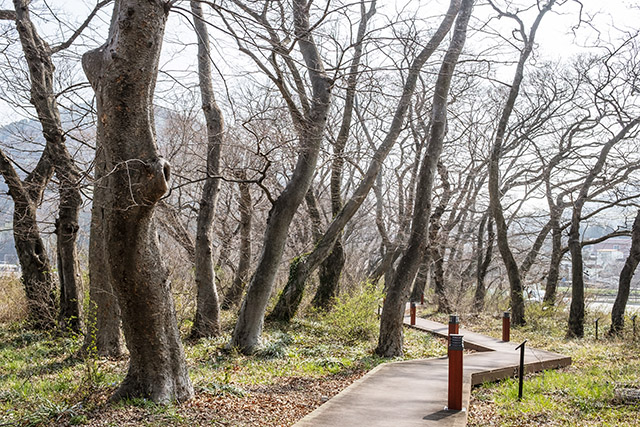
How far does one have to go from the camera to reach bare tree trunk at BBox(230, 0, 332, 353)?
37.4ft

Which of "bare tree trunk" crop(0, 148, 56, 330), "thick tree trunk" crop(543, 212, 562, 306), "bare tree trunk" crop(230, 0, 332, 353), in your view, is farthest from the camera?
"thick tree trunk" crop(543, 212, 562, 306)

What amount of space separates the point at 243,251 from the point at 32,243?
6.17 meters

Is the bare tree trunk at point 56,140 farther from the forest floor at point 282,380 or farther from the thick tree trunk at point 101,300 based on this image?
the thick tree trunk at point 101,300

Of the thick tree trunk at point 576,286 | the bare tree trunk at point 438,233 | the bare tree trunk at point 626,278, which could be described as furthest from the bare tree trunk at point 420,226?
the bare tree trunk at point 438,233

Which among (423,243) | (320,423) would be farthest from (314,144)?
(320,423)

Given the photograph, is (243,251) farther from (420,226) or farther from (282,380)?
(282,380)

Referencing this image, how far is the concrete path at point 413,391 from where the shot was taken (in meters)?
5.96

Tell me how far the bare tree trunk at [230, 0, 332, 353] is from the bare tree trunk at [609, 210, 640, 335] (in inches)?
387

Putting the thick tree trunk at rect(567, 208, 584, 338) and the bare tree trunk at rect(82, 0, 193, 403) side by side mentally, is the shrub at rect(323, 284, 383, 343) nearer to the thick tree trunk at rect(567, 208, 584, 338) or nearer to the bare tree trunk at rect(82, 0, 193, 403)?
the thick tree trunk at rect(567, 208, 584, 338)

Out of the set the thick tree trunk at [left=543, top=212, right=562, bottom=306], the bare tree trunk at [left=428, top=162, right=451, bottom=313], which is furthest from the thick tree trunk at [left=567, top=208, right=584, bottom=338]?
the bare tree trunk at [left=428, top=162, right=451, bottom=313]

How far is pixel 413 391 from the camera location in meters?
7.47

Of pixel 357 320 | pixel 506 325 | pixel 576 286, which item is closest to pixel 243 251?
pixel 357 320

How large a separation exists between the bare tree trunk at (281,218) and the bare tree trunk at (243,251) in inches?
194

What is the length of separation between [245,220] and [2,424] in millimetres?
11524
